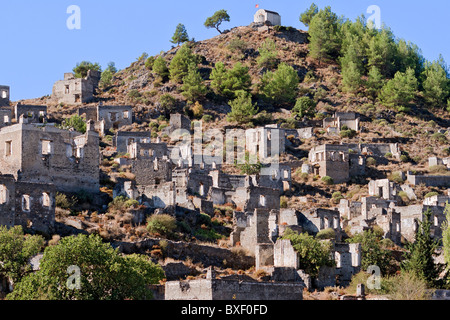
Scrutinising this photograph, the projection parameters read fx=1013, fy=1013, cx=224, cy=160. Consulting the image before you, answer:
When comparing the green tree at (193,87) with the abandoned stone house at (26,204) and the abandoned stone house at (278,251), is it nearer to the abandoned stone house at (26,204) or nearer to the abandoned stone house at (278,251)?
the abandoned stone house at (278,251)

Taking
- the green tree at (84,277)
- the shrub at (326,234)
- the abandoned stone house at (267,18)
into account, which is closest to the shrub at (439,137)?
the shrub at (326,234)

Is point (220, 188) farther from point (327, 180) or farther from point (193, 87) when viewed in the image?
point (193, 87)

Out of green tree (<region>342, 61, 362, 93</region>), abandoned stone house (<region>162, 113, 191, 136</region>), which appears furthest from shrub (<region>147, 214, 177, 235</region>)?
green tree (<region>342, 61, 362, 93</region>)

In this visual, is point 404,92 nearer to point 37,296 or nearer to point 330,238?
point 330,238

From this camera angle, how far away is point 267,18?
133750 mm

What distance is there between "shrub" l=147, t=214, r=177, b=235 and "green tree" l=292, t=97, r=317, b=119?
46.3m

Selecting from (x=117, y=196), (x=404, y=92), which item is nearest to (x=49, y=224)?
(x=117, y=196)

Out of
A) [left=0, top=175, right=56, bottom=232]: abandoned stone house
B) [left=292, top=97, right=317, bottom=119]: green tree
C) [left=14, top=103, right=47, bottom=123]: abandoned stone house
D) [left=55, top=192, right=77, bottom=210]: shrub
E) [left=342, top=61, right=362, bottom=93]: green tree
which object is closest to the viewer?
[left=0, top=175, right=56, bottom=232]: abandoned stone house

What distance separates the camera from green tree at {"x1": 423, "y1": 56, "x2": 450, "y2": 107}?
114213 millimetres

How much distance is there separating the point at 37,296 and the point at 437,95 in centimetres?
8228

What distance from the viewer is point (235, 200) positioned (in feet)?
223

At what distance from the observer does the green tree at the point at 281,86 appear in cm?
10825

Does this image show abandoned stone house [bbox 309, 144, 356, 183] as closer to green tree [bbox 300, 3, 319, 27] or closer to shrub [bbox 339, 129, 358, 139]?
shrub [bbox 339, 129, 358, 139]

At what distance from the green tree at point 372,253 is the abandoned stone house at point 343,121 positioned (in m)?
38.4
